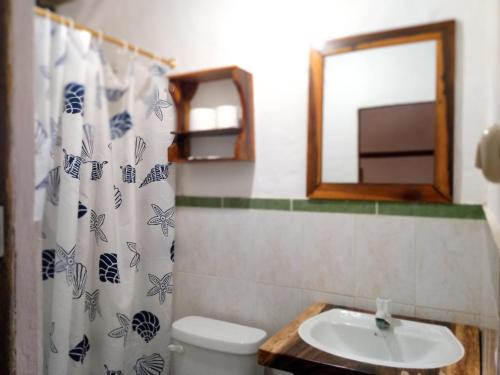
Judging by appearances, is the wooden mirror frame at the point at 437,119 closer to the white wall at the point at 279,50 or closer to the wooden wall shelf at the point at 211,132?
the white wall at the point at 279,50

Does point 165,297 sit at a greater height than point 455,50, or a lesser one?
lesser

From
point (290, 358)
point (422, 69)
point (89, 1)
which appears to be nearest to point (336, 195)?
point (422, 69)

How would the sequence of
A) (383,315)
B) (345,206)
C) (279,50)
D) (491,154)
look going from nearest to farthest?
(491,154) < (383,315) < (345,206) < (279,50)

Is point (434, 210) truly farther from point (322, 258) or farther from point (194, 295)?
point (194, 295)

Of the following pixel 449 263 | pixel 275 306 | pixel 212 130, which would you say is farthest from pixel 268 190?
pixel 449 263

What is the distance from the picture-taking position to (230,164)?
1.70 meters

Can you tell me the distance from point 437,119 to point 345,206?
1.44 ft

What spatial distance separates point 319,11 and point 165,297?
4.36 ft

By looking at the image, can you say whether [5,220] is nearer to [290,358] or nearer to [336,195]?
[290,358]

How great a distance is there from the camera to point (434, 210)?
1.31 meters

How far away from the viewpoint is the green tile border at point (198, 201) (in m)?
1.73

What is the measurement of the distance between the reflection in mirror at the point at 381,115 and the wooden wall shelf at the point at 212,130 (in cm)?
32

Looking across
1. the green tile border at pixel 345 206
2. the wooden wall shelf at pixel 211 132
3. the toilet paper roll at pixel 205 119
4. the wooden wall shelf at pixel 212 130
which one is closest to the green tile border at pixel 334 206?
the green tile border at pixel 345 206

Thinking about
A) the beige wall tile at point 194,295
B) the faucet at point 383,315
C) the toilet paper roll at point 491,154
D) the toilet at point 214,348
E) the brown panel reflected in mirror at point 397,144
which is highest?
the brown panel reflected in mirror at point 397,144
